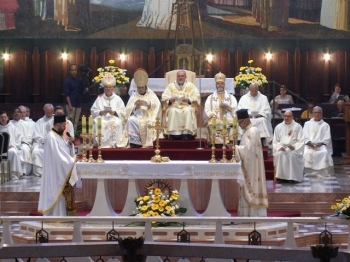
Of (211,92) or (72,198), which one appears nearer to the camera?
(72,198)

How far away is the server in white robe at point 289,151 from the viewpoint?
1780 centimetres

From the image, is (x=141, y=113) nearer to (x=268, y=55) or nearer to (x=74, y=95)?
(x=74, y=95)

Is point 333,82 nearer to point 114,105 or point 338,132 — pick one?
point 338,132

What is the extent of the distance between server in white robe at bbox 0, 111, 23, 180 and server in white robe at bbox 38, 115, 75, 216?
503cm

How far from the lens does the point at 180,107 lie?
17.4m

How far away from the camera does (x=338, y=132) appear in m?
23.2

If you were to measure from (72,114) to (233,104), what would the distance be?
23.0 ft

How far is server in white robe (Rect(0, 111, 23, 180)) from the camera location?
18.8 meters

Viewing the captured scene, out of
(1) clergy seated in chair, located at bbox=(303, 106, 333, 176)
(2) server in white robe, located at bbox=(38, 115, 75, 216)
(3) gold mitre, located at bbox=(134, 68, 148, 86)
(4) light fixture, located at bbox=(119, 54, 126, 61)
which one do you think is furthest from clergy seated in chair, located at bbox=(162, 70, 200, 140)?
(4) light fixture, located at bbox=(119, 54, 126, 61)

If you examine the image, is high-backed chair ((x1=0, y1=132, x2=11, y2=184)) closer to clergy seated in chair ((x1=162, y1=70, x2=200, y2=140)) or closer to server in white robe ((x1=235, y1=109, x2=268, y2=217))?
clergy seated in chair ((x1=162, y1=70, x2=200, y2=140))

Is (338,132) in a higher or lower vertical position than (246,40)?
lower

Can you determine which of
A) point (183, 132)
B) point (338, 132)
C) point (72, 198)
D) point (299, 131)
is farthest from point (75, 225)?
point (338, 132)

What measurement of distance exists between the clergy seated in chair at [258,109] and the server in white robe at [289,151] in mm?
651

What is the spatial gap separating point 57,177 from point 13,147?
5.47 metres
